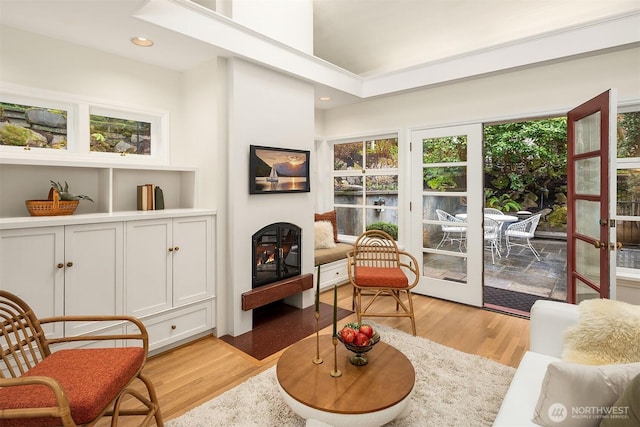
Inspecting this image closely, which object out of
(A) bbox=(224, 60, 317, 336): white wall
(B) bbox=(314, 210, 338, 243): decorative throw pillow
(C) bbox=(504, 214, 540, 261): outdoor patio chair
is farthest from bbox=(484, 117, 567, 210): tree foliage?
(A) bbox=(224, 60, 317, 336): white wall

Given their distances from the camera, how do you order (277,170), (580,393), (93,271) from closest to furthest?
1. (580,393)
2. (93,271)
3. (277,170)

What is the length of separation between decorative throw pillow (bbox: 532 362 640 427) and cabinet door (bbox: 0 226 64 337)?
272 centimetres

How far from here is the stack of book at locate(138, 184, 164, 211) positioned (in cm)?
298

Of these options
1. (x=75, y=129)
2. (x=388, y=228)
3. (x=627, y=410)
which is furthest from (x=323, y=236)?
(x=627, y=410)

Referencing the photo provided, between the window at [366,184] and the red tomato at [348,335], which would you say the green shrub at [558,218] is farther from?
the red tomato at [348,335]

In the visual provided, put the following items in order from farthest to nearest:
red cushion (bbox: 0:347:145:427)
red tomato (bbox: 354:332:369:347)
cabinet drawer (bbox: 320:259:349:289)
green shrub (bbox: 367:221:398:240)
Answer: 1. green shrub (bbox: 367:221:398:240)
2. cabinet drawer (bbox: 320:259:349:289)
3. red tomato (bbox: 354:332:369:347)
4. red cushion (bbox: 0:347:145:427)

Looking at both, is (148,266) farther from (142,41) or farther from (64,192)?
(142,41)

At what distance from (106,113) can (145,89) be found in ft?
1.36

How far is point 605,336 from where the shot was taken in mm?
1507

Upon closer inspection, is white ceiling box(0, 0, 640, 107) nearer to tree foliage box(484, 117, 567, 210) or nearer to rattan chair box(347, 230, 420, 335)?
rattan chair box(347, 230, 420, 335)

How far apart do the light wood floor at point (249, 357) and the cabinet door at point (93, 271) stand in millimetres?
594

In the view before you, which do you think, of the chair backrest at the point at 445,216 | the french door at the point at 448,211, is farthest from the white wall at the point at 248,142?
the chair backrest at the point at 445,216

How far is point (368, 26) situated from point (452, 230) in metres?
2.57

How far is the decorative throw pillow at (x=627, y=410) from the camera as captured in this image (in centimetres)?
99
